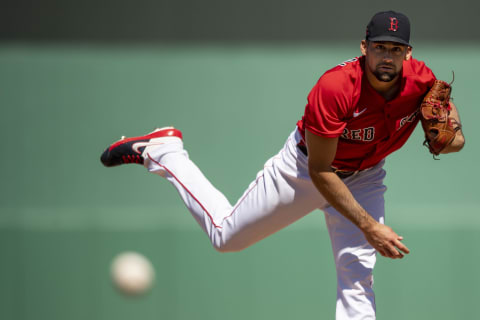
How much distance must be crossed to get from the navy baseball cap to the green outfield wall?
278cm

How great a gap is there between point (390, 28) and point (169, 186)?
3392mm

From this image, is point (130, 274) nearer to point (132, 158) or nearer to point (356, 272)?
point (132, 158)

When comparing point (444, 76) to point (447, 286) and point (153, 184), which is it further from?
point (153, 184)

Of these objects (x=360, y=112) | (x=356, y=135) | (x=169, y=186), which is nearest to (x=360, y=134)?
(x=356, y=135)

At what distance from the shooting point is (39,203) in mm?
5883

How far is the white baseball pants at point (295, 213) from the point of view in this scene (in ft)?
10.3

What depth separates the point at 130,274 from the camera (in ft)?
16.7

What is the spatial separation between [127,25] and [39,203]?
1.68 meters

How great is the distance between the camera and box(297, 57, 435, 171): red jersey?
2.77 m

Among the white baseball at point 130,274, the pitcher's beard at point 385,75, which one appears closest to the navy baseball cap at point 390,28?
the pitcher's beard at point 385,75

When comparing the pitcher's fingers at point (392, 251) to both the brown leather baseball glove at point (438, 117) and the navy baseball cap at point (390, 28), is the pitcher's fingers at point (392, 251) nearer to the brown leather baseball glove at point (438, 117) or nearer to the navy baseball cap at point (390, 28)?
the brown leather baseball glove at point (438, 117)

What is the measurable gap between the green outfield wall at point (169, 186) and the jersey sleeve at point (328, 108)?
105 inches

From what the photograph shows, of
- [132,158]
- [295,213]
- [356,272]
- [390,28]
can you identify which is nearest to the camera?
[390,28]

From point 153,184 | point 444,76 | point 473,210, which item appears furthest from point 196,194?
point 444,76
